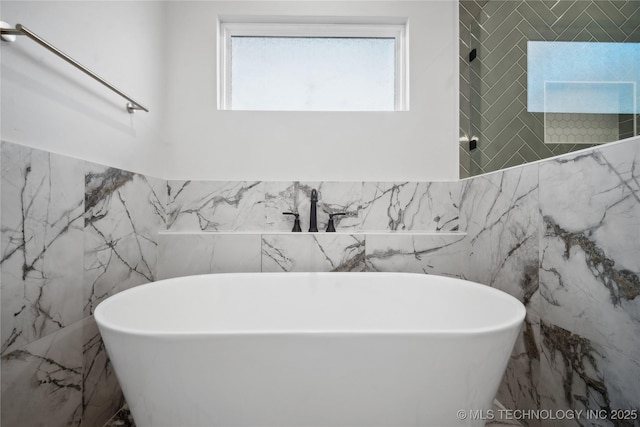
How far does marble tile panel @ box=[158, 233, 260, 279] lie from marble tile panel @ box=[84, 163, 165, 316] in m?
0.07

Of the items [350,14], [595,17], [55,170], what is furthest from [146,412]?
[350,14]

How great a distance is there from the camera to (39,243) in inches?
35.5

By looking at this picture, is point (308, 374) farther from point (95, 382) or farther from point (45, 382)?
point (95, 382)

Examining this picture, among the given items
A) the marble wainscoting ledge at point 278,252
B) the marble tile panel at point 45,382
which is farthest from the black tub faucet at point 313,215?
the marble tile panel at point 45,382

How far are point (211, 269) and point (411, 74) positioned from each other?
66.7 inches

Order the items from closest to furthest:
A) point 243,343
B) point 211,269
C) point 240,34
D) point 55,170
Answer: point 243,343, point 55,170, point 211,269, point 240,34

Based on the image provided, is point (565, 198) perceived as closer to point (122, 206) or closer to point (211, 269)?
point (211, 269)

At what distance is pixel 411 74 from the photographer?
5.87 ft

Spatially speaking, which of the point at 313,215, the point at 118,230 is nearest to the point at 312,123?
the point at 313,215

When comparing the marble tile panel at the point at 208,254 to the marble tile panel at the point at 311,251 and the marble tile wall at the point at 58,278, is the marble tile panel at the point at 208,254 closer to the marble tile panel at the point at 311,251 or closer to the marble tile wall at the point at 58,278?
the marble tile panel at the point at 311,251

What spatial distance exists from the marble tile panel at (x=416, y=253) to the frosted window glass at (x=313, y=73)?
0.89 metres

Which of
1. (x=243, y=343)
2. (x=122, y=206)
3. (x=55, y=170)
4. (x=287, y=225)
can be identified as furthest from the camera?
(x=287, y=225)

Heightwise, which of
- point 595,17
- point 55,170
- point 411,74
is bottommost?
point 55,170

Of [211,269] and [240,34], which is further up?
[240,34]
